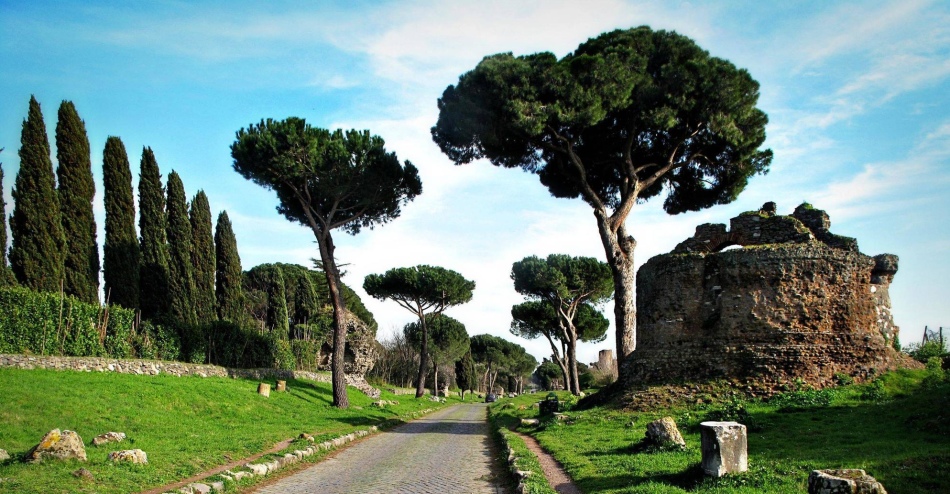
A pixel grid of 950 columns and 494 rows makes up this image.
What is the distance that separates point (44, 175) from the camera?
891 inches

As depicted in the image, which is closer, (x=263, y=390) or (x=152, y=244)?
(x=263, y=390)

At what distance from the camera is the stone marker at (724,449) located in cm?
778

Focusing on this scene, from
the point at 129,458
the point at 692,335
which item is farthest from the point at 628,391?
the point at 129,458

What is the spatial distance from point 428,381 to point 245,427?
58.9 meters

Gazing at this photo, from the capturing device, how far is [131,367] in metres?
19.6

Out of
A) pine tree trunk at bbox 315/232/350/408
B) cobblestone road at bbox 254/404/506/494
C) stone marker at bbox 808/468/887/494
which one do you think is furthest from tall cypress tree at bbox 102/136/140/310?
stone marker at bbox 808/468/887/494

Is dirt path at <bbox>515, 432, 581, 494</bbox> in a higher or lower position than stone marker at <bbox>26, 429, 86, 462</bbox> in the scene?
lower

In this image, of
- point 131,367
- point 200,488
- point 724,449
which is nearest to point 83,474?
point 200,488

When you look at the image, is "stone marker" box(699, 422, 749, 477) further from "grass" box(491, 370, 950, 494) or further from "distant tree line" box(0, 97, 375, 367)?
"distant tree line" box(0, 97, 375, 367)

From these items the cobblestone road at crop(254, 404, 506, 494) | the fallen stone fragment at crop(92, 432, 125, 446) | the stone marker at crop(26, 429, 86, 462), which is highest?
the stone marker at crop(26, 429, 86, 462)

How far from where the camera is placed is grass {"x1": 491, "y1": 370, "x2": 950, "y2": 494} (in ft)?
24.3

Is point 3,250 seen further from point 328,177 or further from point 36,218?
point 328,177

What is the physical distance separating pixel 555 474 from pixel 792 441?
13.8 ft

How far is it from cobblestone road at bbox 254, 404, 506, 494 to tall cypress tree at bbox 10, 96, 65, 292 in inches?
554
